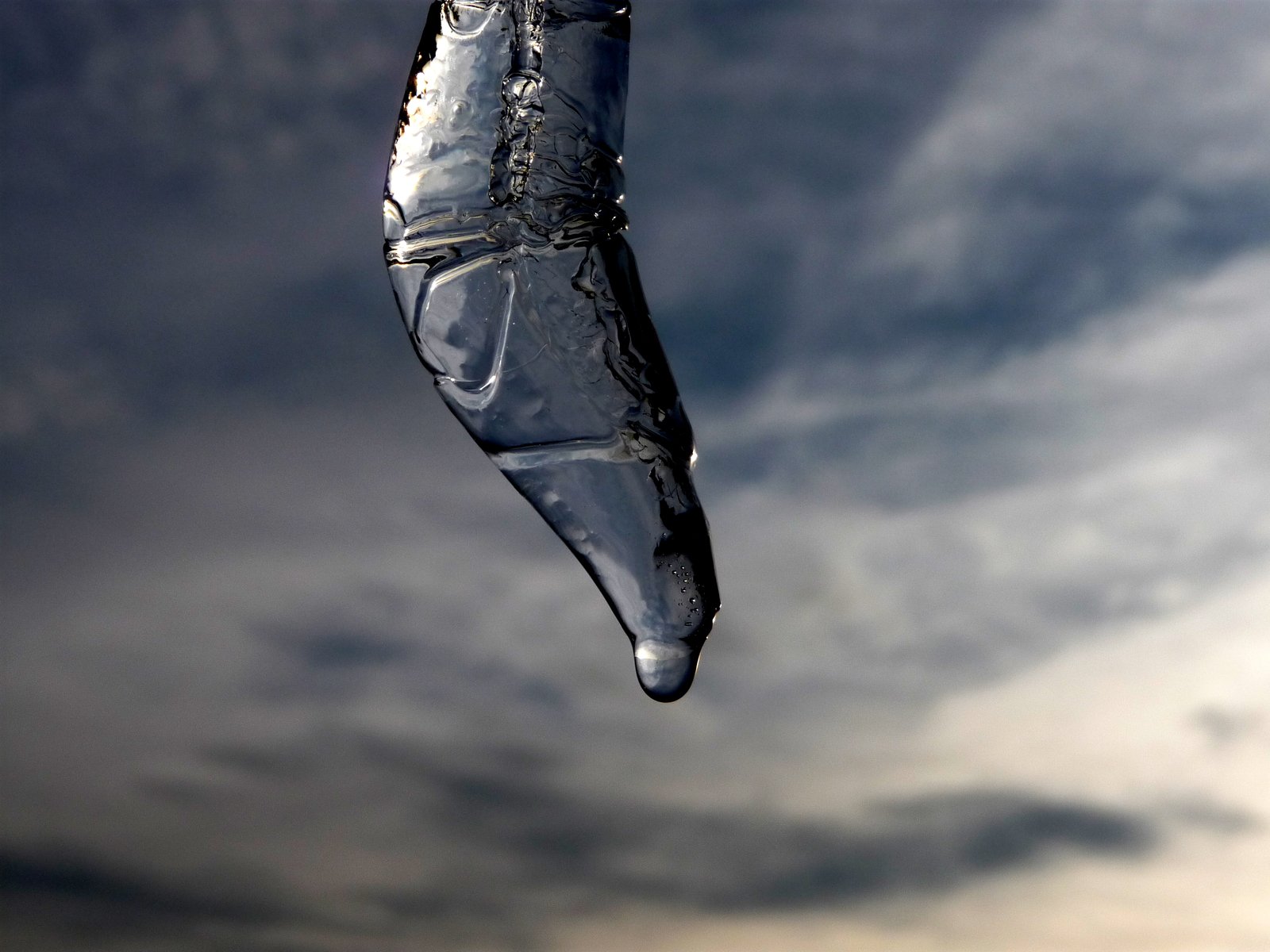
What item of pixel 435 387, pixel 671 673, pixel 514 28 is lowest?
pixel 671 673

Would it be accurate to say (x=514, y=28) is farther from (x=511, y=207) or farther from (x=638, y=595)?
(x=638, y=595)

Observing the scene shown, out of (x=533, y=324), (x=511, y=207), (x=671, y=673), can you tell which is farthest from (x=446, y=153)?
(x=671, y=673)

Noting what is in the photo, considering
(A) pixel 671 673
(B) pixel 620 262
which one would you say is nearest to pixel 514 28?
(B) pixel 620 262

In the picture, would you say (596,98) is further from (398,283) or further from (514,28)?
(398,283)

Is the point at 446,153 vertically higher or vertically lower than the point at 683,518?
higher

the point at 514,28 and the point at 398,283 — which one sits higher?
A: the point at 514,28

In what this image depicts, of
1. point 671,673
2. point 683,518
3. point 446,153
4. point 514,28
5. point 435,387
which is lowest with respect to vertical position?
point 671,673
